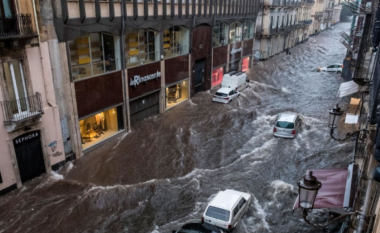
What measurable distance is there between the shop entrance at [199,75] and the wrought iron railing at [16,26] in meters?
18.2

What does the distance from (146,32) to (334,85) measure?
23.6 metres

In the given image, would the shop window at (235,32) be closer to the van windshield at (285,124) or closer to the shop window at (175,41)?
the shop window at (175,41)

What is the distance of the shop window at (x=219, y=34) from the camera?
32719 millimetres

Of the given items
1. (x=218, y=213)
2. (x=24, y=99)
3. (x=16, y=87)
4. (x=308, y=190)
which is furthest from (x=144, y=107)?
(x=308, y=190)

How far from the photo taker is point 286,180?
637 inches

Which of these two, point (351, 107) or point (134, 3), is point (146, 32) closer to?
point (134, 3)

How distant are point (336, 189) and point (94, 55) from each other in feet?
48.0

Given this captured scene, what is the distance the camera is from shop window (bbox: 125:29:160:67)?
21.3 meters

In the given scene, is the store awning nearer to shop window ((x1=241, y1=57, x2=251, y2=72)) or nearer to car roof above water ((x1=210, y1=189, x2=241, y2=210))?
car roof above water ((x1=210, y1=189, x2=241, y2=210))

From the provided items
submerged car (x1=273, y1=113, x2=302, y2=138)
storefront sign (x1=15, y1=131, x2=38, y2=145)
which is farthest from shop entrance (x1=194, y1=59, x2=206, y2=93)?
storefront sign (x1=15, y1=131, x2=38, y2=145)

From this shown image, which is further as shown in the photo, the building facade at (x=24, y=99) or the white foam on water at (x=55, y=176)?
the white foam on water at (x=55, y=176)

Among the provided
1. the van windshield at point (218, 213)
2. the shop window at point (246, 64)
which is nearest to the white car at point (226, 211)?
the van windshield at point (218, 213)

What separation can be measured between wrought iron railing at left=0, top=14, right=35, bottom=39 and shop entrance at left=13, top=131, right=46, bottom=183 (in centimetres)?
464

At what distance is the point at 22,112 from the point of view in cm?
1445
